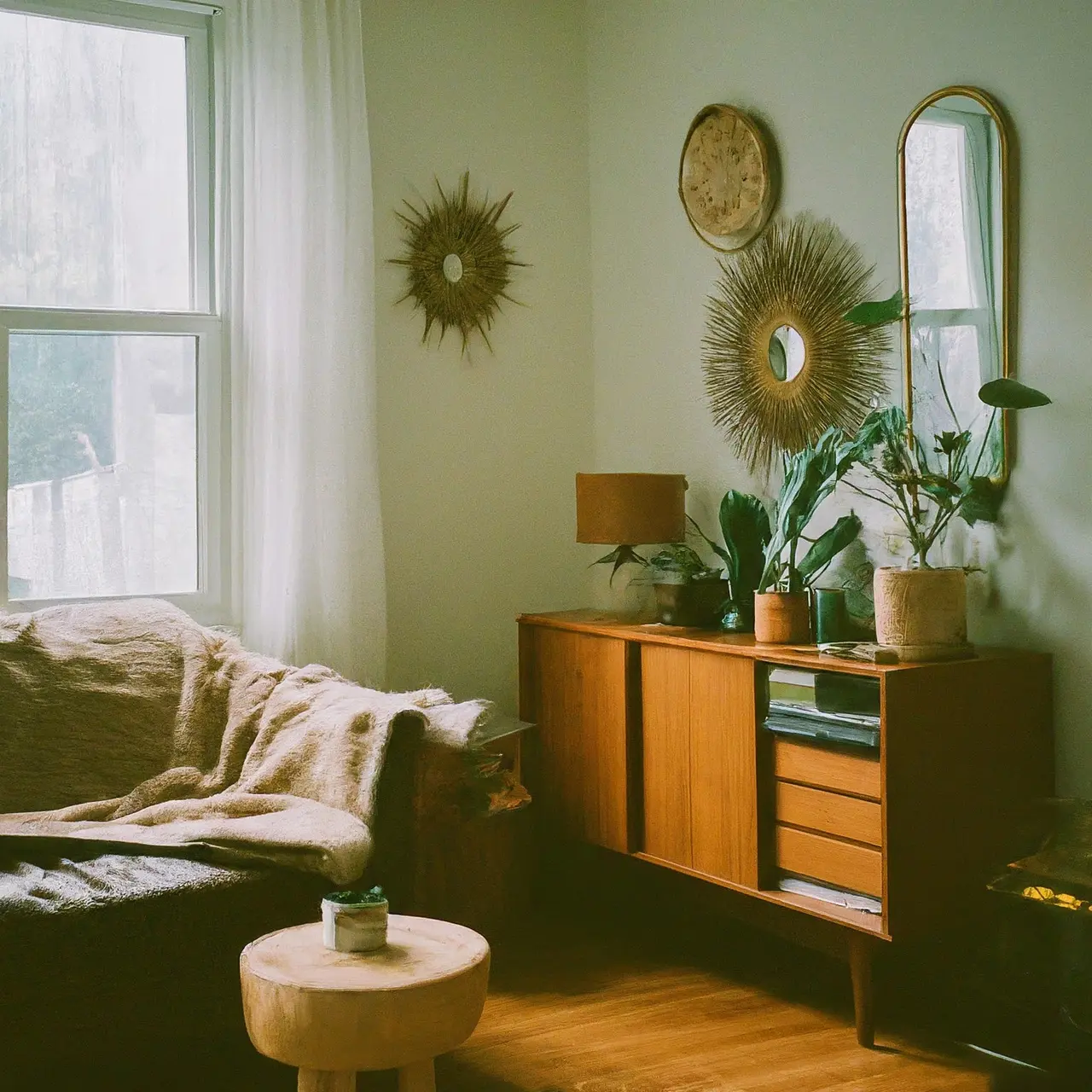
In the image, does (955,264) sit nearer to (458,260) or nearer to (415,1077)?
(458,260)

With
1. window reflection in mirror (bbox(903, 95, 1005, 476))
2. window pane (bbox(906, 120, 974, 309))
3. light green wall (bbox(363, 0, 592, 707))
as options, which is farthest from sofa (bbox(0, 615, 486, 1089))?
window pane (bbox(906, 120, 974, 309))

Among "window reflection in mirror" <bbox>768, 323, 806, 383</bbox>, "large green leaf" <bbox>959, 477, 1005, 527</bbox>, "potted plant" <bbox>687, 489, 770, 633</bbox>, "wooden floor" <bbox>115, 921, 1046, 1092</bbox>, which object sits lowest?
"wooden floor" <bbox>115, 921, 1046, 1092</bbox>

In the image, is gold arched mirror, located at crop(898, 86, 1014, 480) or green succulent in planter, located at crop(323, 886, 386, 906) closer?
green succulent in planter, located at crop(323, 886, 386, 906)

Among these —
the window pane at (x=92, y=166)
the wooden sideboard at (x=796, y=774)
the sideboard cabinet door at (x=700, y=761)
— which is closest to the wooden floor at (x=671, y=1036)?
the wooden sideboard at (x=796, y=774)

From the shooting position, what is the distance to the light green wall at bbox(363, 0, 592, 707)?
376 centimetres

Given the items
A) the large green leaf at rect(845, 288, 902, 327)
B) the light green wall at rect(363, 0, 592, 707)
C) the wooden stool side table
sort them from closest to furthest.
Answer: the wooden stool side table → the large green leaf at rect(845, 288, 902, 327) → the light green wall at rect(363, 0, 592, 707)

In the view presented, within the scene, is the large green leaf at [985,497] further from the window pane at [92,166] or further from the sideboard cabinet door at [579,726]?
the window pane at [92,166]

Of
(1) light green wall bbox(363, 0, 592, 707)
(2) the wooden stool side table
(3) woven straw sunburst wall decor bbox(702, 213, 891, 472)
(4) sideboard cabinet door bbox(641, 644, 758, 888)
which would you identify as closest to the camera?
(2) the wooden stool side table

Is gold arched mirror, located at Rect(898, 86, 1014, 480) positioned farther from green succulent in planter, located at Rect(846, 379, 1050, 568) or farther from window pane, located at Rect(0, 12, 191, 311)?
window pane, located at Rect(0, 12, 191, 311)

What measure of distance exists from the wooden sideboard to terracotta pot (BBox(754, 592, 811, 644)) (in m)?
0.04

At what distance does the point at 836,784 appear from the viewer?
2643mm

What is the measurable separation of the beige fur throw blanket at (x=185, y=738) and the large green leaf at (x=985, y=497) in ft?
3.79

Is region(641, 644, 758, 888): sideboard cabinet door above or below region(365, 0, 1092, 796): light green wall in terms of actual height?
below

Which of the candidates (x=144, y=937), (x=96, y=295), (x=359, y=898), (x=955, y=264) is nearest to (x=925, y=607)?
(x=955, y=264)
